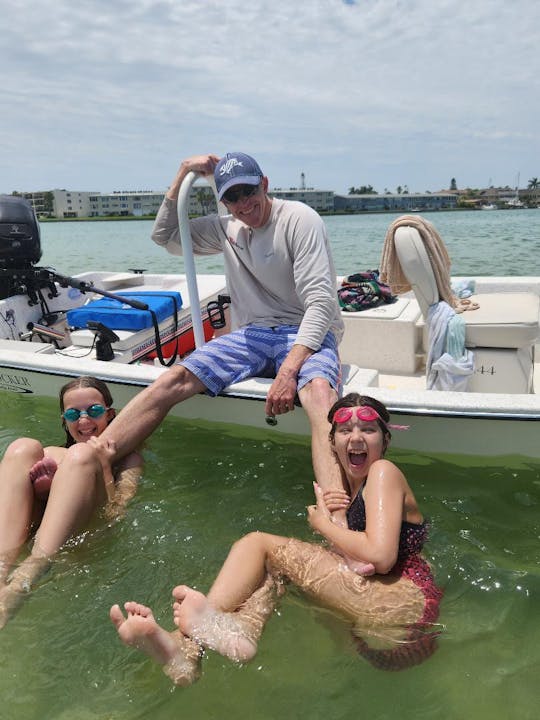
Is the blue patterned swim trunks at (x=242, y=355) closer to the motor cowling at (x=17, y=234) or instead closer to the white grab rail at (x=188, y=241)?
the white grab rail at (x=188, y=241)

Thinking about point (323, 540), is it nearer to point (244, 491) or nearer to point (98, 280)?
point (244, 491)

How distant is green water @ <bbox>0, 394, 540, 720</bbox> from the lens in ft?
5.93

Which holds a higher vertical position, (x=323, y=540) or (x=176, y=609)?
(x=176, y=609)

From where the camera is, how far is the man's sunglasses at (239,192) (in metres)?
2.89

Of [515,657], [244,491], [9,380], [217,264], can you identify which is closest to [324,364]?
[244,491]

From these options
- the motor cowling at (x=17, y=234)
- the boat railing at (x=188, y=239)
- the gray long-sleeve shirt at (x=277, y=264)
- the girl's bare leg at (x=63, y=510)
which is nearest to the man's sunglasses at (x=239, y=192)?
the gray long-sleeve shirt at (x=277, y=264)

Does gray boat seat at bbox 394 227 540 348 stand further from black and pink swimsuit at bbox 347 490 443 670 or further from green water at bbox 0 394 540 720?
black and pink swimsuit at bbox 347 490 443 670

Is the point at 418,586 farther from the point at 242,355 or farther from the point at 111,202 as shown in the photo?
the point at 111,202

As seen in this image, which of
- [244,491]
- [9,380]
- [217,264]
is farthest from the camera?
[217,264]

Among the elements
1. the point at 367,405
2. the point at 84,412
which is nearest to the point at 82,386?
the point at 84,412

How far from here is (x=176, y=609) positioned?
1872mm

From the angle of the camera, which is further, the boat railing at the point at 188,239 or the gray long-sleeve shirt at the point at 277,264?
the boat railing at the point at 188,239

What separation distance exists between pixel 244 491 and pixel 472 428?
120 centimetres

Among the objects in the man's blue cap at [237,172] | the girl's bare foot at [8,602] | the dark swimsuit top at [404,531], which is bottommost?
the girl's bare foot at [8,602]
